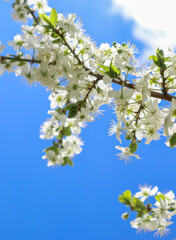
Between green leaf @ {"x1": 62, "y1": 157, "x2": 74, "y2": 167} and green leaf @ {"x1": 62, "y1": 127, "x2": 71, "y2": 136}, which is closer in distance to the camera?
green leaf @ {"x1": 62, "y1": 157, "x2": 74, "y2": 167}

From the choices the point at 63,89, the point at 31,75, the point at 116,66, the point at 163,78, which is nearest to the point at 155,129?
the point at 163,78

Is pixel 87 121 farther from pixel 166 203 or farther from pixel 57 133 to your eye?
pixel 166 203

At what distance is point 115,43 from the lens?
1448 millimetres

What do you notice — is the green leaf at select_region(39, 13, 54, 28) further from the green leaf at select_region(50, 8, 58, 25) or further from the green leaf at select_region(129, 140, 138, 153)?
the green leaf at select_region(129, 140, 138, 153)

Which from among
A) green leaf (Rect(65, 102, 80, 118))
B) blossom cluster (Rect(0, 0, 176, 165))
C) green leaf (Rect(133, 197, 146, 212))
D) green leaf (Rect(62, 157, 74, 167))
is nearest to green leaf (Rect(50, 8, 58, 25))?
blossom cluster (Rect(0, 0, 176, 165))

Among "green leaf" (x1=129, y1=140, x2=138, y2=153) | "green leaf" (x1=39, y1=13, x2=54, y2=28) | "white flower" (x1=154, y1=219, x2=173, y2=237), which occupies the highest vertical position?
"green leaf" (x1=39, y1=13, x2=54, y2=28)

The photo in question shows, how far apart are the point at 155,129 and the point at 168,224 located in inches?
18.4

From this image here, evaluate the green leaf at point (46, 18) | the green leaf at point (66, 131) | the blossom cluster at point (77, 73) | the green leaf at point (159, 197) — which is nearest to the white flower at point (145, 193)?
the green leaf at point (159, 197)

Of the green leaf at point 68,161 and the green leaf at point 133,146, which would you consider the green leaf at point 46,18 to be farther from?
the green leaf at point 133,146

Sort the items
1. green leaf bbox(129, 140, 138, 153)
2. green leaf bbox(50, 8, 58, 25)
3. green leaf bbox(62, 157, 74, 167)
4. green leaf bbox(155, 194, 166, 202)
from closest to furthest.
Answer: green leaf bbox(62, 157, 74, 167), green leaf bbox(50, 8, 58, 25), green leaf bbox(155, 194, 166, 202), green leaf bbox(129, 140, 138, 153)

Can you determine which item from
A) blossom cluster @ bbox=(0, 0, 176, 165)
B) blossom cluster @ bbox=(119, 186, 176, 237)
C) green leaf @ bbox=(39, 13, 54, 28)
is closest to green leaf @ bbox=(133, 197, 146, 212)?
blossom cluster @ bbox=(119, 186, 176, 237)

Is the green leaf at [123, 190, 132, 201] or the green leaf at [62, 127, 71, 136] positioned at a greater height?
the green leaf at [62, 127, 71, 136]

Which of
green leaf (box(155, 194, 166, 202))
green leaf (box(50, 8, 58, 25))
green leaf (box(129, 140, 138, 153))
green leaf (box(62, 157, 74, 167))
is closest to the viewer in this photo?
green leaf (box(62, 157, 74, 167))

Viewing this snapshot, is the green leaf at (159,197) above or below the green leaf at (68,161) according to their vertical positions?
below
